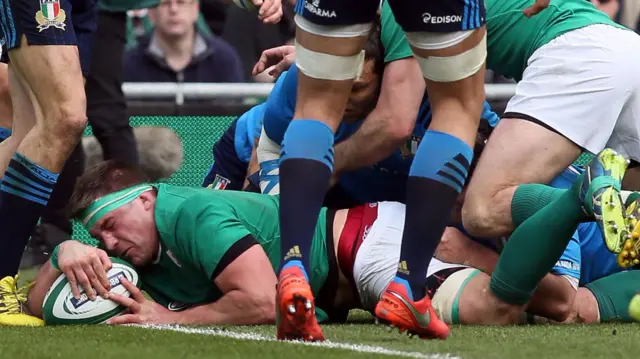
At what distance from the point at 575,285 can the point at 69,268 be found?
178cm

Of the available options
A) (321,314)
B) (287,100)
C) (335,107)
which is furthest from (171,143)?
(335,107)

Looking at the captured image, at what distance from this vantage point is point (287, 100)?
5.05 meters

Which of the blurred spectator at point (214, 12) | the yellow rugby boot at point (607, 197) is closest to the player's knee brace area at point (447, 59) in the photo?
the yellow rugby boot at point (607, 197)

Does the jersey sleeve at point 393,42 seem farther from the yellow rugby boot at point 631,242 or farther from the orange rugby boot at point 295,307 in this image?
the orange rugby boot at point 295,307

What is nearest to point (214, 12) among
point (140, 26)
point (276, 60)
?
point (140, 26)

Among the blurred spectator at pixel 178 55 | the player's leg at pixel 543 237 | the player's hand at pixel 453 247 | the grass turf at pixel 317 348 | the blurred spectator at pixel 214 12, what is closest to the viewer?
the grass turf at pixel 317 348

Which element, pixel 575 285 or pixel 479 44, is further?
pixel 575 285

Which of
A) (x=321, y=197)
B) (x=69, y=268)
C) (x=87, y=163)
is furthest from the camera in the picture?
(x=87, y=163)

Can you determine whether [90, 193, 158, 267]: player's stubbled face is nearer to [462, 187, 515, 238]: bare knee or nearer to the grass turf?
the grass turf

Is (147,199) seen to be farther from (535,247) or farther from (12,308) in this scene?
(535,247)

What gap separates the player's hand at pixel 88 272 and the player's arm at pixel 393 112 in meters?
1.10

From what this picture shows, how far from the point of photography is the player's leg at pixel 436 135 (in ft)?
11.7

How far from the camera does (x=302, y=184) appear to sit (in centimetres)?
355

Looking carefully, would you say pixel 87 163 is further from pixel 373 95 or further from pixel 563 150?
pixel 563 150
